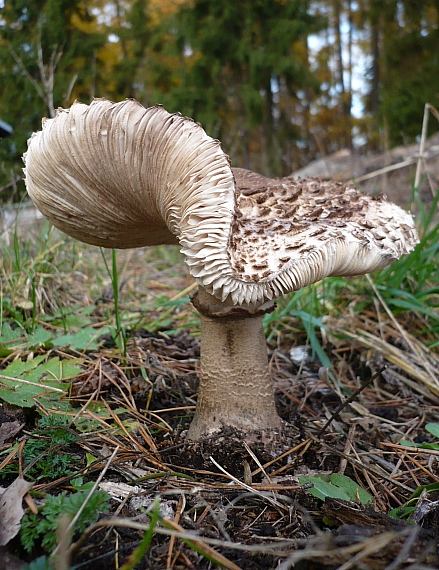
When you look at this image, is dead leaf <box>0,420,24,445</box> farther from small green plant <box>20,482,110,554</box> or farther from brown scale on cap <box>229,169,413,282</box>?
brown scale on cap <box>229,169,413,282</box>

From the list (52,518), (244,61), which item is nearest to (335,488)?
(52,518)

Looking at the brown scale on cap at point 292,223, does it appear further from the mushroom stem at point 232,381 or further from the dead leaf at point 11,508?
the dead leaf at point 11,508

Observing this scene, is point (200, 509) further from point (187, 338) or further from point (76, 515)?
point (187, 338)

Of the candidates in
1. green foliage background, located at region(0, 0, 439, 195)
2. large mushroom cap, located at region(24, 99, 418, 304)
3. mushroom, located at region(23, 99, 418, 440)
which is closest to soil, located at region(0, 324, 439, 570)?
mushroom, located at region(23, 99, 418, 440)

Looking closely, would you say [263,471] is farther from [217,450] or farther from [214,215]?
[214,215]

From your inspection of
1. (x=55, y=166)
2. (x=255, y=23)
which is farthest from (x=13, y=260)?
(x=255, y=23)

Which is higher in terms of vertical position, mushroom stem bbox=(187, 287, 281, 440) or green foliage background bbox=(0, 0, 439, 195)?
green foliage background bbox=(0, 0, 439, 195)

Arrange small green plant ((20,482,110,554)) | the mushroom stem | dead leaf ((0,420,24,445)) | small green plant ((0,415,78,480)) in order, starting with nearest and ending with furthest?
small green plant ((20,482,110,554)) → small green plant ((0,415,78,480)) → dead leaf ((0,420,24,445)) → the mushroom stem

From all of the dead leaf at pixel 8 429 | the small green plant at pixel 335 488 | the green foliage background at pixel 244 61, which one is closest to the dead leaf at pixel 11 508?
the dead leaf at pixel 8 429
